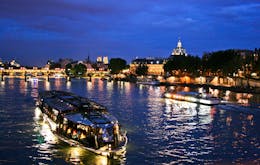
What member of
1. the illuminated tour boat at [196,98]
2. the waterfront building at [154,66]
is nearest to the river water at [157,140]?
the illuminated tour boat at [196,98]

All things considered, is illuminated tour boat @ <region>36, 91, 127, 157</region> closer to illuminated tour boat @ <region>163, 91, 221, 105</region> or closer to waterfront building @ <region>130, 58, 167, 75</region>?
illuminated tour boat @ <region>163, 91, 221, 105</region>

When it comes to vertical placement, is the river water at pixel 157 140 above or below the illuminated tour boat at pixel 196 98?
below

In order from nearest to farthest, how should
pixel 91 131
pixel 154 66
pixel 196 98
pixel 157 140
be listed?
1. pixel 91 131
2. pixel 157 140
3. pixel 196 98
4. pixel 154 66

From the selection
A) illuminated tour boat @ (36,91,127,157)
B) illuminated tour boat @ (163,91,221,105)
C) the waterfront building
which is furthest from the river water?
the waterfront building

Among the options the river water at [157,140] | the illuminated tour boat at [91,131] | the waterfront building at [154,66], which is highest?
the waterfront building at [154,66]

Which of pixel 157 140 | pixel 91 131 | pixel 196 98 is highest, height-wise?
Result: pixel 91 131

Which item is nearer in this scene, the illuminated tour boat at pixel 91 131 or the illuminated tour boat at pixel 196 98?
the illuminated tour boat at pixel 91 131

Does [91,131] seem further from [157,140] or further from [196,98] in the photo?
[196,98]

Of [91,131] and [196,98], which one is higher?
[91,131]

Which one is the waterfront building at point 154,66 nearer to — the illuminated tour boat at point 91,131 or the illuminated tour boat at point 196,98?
the illuminated tour boat at point 196,98

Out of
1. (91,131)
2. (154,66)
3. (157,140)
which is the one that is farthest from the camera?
(154,66)

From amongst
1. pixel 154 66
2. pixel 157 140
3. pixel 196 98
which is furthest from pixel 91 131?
pixel 154 66

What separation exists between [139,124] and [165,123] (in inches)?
84.3

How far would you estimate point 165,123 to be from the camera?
2894 cm
